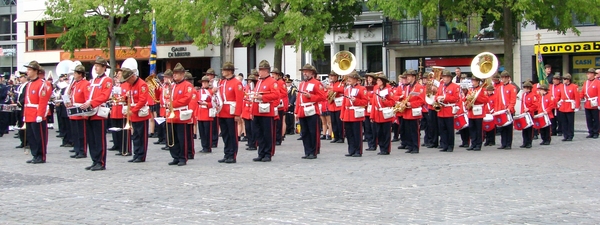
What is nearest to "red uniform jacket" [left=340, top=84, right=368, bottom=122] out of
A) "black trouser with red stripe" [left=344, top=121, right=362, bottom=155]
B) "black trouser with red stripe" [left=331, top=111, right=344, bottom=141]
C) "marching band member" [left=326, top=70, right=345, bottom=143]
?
"black trouser with red stripe" [left=344, top=121, right=362, bottom=155]

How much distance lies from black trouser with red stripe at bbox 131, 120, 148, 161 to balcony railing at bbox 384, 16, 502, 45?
22332 millimetres

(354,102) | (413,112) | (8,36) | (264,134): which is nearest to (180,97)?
(264,134)

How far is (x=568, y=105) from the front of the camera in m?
22.9

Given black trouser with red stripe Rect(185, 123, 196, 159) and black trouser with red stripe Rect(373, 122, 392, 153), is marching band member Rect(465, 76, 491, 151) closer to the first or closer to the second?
black trouser with red stripe Rect(373, 122, 392, 153)

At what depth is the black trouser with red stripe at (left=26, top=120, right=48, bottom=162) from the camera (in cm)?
1606

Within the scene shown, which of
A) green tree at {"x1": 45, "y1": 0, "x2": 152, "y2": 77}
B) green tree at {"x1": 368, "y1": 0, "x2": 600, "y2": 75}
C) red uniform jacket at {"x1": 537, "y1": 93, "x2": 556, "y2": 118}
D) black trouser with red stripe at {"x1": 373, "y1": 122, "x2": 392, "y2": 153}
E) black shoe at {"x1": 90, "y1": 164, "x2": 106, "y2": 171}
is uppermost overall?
green tree at {"x1": 45, "y1": 0, "x2": 152, "y2": 77}

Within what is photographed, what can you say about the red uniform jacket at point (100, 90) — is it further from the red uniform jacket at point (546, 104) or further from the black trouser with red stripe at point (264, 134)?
the red uniform jacket at point (546, 104)

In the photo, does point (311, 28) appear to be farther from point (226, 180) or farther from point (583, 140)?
point (226, 180)

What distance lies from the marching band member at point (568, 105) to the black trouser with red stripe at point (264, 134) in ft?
31.2

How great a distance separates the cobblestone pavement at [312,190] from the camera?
31.8 feet

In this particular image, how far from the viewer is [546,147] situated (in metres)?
20.3

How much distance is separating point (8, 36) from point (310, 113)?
4451 cm

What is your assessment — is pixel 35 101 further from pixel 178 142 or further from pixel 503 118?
pixel 503 118

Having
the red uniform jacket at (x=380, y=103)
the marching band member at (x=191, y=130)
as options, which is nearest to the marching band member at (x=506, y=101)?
the red uniform jacket at (x=380, y=103)
